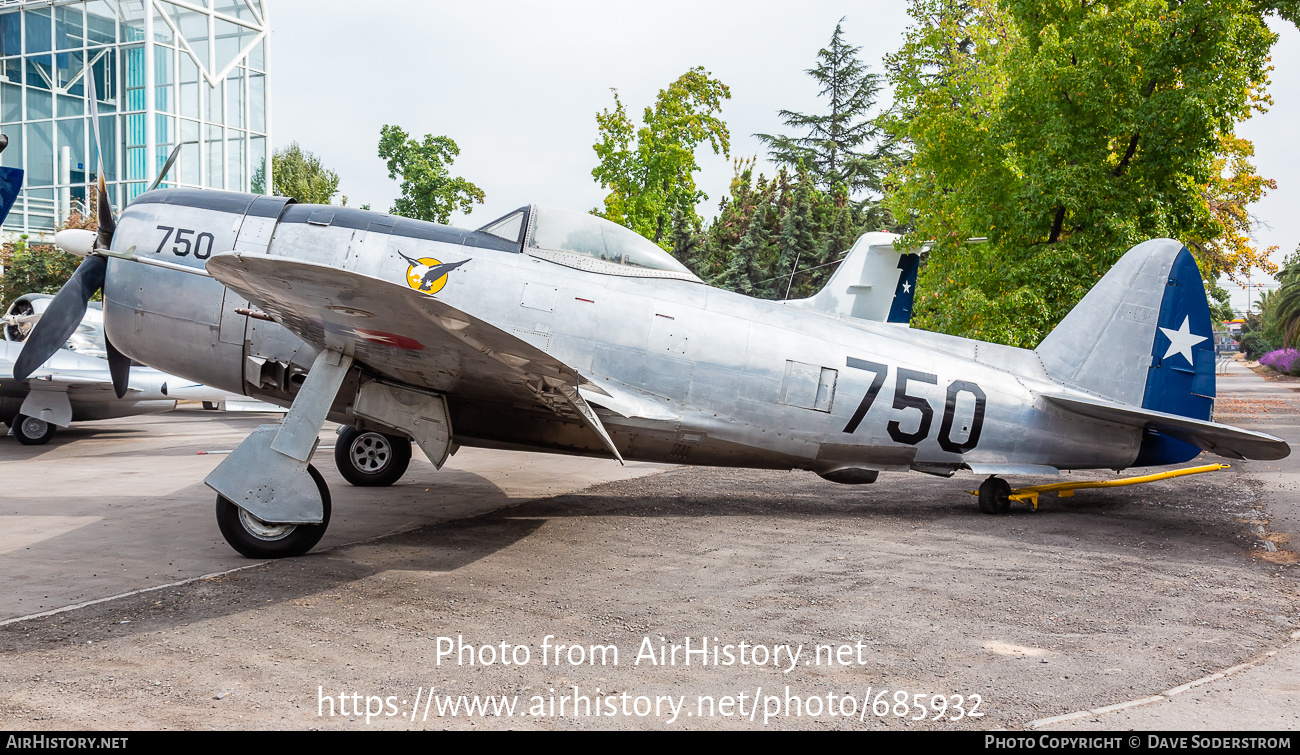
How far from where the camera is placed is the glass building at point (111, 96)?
1092 inches

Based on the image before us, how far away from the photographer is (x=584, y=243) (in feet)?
22.9

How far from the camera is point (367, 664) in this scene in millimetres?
3879

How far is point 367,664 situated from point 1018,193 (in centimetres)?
1381

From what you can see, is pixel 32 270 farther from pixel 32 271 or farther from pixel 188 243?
pixel 188 243

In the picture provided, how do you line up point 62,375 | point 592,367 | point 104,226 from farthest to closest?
point 62,375, point 104,226, point 592,367

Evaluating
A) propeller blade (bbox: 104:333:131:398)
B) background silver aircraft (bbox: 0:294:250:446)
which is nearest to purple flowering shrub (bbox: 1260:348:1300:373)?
background silver aircraft (bbox: 0:294:250:446)

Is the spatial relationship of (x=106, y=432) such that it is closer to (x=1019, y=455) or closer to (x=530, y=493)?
(x=530, y=493)

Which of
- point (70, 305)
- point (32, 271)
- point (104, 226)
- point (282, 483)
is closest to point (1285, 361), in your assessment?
point (282, 483)

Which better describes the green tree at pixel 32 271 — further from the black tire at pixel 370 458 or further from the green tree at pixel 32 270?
the black tire at pixel 370 458

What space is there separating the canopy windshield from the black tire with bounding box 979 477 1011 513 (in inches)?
143

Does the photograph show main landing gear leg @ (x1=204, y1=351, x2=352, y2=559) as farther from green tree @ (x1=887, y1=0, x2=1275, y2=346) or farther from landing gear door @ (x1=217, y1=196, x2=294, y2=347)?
green tree @ (x1=887, y1=0, x2=1275, y2=346)

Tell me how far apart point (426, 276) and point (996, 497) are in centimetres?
564

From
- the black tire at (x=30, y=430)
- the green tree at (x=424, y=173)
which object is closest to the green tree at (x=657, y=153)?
the green tree at (x=424, y=173)

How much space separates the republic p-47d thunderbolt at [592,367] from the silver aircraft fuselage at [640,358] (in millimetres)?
18
